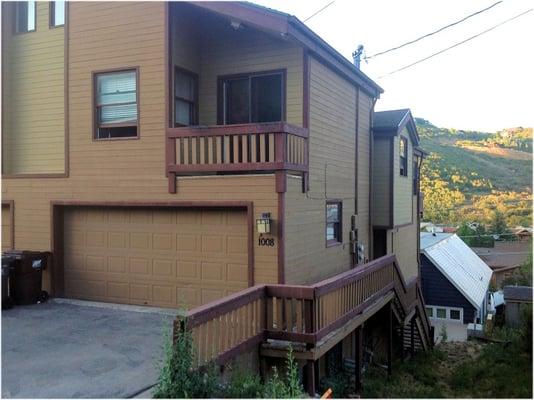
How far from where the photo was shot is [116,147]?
9.72 m

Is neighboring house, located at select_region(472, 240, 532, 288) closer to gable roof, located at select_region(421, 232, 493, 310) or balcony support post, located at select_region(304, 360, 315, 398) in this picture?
gable roof, located at select_region(421, 232, 493, 310)

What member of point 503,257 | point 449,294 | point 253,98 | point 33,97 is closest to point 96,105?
point 33,97

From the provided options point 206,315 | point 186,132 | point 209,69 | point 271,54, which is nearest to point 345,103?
point 271,54

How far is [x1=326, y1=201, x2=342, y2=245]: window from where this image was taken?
10552mm

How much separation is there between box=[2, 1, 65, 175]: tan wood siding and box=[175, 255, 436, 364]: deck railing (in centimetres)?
622

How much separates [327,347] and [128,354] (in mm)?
2816

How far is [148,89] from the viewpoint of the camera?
939 cm

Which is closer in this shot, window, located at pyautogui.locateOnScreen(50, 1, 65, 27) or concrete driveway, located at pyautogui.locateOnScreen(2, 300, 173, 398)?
concrete driveway, located at pyautogui.locateOnScreen(2, 300, 173, 398)

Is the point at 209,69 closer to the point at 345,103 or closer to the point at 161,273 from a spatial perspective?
the point at 345,103

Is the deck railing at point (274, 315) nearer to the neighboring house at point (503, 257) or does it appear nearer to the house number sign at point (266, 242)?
the house number sign at point (266, 242)

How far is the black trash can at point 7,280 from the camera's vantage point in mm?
9101

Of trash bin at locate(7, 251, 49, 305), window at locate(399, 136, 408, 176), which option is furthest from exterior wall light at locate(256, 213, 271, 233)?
window at locate(399, 136, 408, 176)

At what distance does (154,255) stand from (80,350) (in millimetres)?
3185

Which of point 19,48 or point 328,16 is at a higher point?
point 328,16
